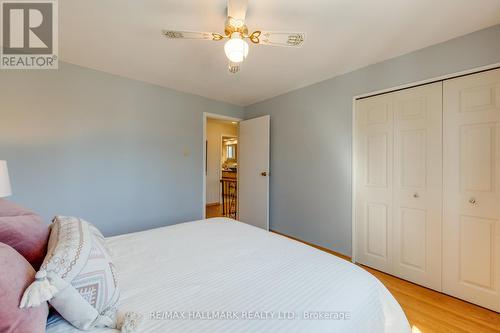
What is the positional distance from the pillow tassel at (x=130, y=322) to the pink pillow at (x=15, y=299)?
22cm

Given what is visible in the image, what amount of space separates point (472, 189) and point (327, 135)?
147 centimetres

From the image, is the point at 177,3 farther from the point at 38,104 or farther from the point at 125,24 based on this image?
the point at 38,104

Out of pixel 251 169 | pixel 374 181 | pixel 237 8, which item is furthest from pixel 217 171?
pixel 237 8

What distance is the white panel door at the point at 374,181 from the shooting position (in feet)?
7.45

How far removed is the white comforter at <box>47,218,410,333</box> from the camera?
0.79 metres

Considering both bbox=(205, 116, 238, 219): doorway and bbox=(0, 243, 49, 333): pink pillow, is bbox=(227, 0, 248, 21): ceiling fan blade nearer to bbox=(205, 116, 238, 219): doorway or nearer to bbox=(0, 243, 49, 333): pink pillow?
bbox=(0, 243, 49, 333): pink pillow

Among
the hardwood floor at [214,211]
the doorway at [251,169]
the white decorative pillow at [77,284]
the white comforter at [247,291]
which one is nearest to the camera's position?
the white decorative pillow at [77,284]

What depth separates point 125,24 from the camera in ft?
5.78

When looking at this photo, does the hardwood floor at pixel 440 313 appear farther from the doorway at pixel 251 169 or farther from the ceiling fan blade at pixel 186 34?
the ceiling fan blade at pixel 186 34

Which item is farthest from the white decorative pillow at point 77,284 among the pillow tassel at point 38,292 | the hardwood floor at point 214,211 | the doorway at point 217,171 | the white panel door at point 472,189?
the doorway at point 217,171

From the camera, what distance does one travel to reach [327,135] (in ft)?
9.28

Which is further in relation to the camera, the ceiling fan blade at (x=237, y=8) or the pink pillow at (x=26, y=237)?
the ceiling fan blade at (x=237, y=8)

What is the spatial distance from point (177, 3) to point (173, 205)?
8.30 feet

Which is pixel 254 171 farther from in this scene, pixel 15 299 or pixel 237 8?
pixel 15 299
